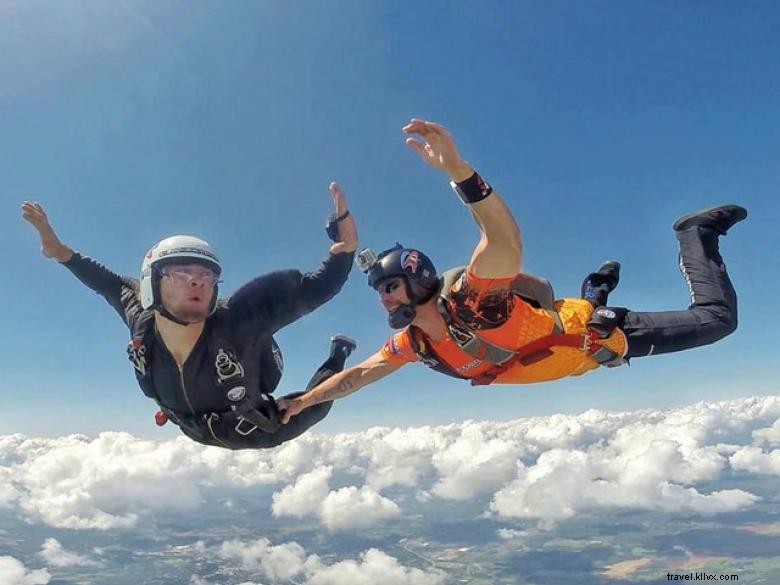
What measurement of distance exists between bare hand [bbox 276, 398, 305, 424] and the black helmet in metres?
1.35

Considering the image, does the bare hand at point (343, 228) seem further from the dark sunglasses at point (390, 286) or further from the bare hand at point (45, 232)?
the bare hand at point (45, 232)

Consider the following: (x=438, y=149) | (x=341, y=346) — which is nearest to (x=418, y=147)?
(x=438, y=149)

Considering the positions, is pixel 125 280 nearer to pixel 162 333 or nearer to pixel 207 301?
pixel 162 333

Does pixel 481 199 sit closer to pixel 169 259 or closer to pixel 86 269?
pixel 169 259

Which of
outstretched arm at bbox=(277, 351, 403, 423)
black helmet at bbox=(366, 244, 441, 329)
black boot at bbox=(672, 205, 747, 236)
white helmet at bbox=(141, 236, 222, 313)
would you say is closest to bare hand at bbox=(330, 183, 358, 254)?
black helmet at bbox=(366, 244, 441, 329)

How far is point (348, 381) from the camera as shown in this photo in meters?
5.45

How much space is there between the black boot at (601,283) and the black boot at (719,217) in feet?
2.97

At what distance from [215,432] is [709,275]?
200 inches

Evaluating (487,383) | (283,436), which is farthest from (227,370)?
(487,383)

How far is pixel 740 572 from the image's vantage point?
194125mm

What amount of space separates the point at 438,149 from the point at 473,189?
35 centimetres

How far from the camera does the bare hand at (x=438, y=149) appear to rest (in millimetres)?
3340

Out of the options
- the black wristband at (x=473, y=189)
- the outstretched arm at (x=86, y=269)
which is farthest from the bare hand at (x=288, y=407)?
the black wristband at (x=473, y=189)

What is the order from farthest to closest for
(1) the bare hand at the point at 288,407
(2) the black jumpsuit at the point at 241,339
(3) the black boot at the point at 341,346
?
(3) the black boot at the point at 341,346 → (1) the bare hand at the point at 288,407 → (2) the black jumpsuit at the point at 241,339
